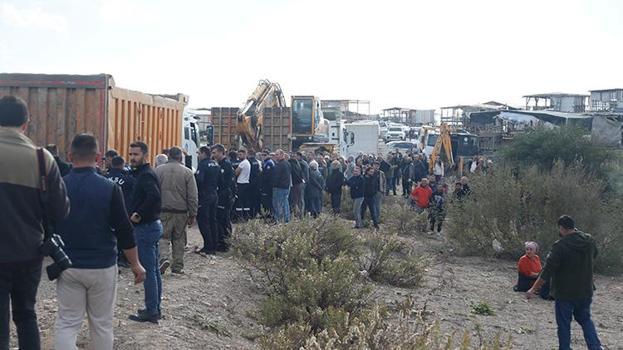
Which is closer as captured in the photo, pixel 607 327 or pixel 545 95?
pixel 607 327

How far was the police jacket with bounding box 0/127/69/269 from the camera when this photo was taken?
15.9 feet

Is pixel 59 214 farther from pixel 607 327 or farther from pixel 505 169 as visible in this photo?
pixel 505 169

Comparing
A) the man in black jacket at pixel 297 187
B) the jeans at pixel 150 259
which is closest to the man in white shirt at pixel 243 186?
the man in black jacket at pixel 297 187

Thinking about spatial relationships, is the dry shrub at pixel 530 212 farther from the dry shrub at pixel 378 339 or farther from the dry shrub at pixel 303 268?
the dry shrub at pixel 378 339

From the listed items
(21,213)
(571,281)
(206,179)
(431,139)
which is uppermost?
(431,139)

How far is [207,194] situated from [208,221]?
485mm

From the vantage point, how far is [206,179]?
38.9 ft

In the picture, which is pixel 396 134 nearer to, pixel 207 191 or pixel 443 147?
pixel 443 147

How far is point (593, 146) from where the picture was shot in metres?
22.7

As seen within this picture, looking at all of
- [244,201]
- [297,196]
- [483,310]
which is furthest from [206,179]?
[297,196]

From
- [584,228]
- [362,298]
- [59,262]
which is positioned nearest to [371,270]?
[362,298]

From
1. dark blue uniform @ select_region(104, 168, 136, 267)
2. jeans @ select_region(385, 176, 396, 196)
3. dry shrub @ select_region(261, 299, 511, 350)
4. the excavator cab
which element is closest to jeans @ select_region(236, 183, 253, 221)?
dark blue uniform @ select_region(104, 168, 136, 267)

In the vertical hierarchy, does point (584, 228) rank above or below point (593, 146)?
below

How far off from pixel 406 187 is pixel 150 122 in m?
14.1
